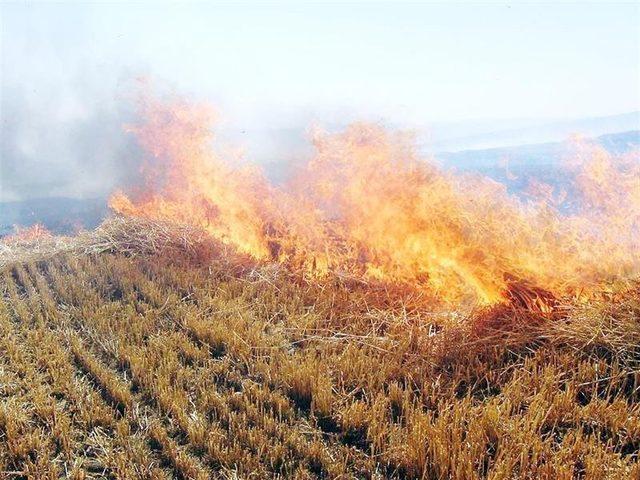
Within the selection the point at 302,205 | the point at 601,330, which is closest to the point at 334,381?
the point at 601,330

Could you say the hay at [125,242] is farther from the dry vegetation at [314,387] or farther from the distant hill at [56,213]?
the distant hill at [56,213]

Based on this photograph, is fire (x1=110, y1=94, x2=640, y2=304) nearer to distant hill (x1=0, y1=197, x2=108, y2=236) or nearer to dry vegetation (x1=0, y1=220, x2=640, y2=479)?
dry vegetation (x1=0, y1=220, x2=640, y2=479)

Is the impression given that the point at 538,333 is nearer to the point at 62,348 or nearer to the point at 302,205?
the point at 62,348

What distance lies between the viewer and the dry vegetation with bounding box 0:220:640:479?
326cm

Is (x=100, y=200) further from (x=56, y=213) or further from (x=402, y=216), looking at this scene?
(x=402, y=216)

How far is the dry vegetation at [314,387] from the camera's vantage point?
3.26 metres

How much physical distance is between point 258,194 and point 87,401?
8.20 meters

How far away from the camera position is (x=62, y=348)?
5191 millimetres

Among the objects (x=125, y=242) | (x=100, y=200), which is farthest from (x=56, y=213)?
(x=125, y=242)

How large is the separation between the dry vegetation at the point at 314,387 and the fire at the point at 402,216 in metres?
1.01

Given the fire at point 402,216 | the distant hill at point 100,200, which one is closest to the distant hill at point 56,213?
the distant hill at point 100,200

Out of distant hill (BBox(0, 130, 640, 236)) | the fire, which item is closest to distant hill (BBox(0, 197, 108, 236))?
distant hill (BBox(0, 130, 640, 236))

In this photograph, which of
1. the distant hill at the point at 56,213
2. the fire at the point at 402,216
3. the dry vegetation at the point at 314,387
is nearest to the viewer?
the dry vegetation at the point at 314,387

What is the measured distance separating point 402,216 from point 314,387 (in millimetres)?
4840
